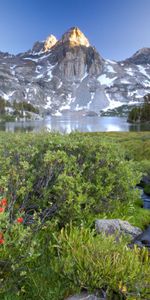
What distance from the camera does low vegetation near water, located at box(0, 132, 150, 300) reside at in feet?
19.9

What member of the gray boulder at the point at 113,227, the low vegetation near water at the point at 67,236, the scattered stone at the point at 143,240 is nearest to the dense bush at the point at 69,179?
the low vegetation near water at the point at 67,236

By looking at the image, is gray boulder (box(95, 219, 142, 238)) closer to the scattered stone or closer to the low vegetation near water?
the scattered stone

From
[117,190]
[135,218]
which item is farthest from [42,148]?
[135,218]

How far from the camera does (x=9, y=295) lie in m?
6.29

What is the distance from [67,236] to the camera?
707cm

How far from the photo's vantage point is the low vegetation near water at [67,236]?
6.07 metres

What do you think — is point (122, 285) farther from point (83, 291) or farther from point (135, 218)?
point (135, 218)

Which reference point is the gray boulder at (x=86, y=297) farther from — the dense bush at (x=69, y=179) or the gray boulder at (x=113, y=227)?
the dense bush at (x=69, y=179)

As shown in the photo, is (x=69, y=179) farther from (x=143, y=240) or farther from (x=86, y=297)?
(x=143, y=240)

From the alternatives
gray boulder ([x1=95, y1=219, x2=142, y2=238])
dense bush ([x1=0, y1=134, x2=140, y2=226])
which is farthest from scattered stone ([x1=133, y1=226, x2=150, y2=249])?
dense bush ([x1=0, y1=134, x2=140, y2=226])

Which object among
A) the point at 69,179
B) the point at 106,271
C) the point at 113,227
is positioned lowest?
the point at 113,227

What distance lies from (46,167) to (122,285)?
4963 millimetres

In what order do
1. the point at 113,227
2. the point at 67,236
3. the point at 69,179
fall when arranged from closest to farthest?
1. the point at 67,236
2. the point at 69,179
3. the point at 113,227

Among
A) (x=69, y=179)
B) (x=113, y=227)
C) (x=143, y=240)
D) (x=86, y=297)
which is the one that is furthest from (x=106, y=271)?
(x=143, y=240)
